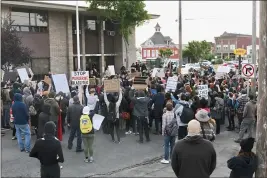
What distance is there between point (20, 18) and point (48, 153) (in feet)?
79.8

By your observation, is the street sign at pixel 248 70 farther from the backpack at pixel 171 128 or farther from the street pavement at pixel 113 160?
the backpack at pixel 171 128

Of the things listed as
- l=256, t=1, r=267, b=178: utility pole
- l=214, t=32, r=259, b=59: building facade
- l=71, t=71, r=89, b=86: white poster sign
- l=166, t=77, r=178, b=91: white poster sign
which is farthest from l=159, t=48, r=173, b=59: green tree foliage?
l=214, t=32, r=259, b=59: building facade

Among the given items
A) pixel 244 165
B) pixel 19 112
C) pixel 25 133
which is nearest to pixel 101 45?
pixel 25 133

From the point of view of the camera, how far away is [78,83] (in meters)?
13.6

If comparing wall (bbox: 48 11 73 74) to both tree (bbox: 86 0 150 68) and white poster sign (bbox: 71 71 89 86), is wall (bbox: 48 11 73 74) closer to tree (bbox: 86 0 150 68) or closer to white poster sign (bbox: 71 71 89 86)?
tree (bbox: 86 0 150 68)

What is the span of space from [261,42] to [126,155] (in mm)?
6590

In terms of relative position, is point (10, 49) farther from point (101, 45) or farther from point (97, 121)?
point (97, 121)

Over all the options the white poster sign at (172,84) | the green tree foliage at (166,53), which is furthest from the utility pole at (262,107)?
the green tree foliage at (166,53)

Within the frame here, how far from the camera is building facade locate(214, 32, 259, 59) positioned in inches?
4264

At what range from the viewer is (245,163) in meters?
5.26

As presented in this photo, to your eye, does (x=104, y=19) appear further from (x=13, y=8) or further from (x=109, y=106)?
(x=109, y=106)

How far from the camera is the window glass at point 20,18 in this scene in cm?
2836

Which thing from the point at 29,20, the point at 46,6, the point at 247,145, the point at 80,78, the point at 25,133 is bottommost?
the point at 25,133

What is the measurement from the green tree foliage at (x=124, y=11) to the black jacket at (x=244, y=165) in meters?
25.9
